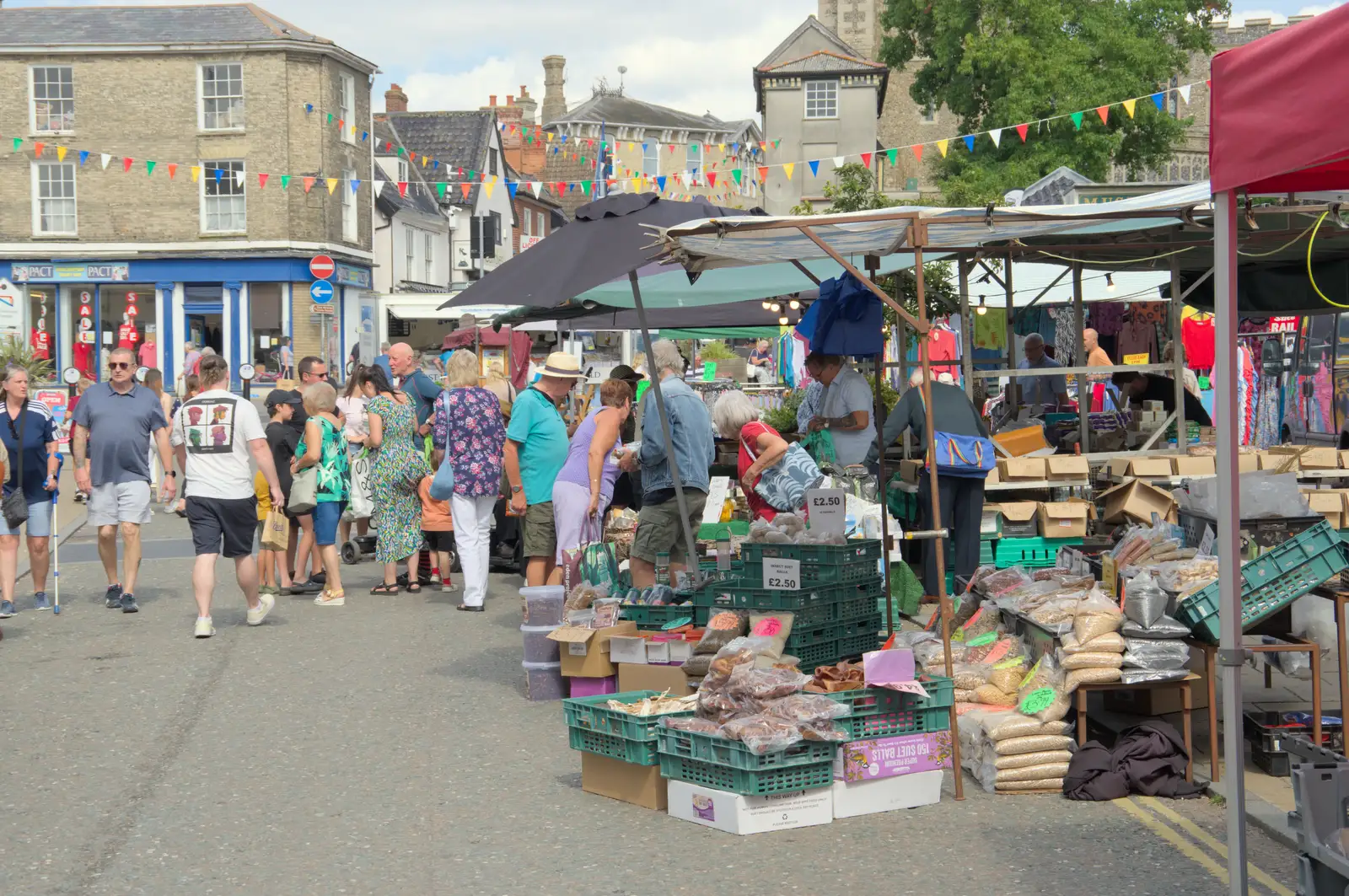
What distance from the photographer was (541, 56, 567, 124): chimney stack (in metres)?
79.8

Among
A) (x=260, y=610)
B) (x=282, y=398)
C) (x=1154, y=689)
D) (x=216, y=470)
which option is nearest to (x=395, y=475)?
(x=282, y=398)

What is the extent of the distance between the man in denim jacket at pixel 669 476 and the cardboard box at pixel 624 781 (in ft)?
9.41

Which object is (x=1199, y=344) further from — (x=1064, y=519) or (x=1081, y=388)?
(x=1064, y=519)

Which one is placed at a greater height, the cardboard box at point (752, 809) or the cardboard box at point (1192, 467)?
the cardboard box at point (1192, 467)

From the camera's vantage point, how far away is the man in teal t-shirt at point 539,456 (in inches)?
401

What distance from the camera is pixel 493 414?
448 inches

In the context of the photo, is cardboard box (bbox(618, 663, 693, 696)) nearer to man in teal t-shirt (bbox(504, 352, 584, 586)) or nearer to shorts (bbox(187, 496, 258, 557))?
man in teal t-shirt (bbox(504, 352, 584, 586))

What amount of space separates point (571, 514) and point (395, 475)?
2.88m

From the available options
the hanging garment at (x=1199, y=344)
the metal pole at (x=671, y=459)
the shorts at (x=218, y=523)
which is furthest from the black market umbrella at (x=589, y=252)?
the hanging garment at (x=1199, y=344)

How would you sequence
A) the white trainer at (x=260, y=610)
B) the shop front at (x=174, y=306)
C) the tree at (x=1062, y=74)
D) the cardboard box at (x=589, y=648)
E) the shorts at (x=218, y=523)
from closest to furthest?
1. the cardboard box at (x=589, y=648)
2. the shorts at (x=218, y=523)
3. the white trainer at (x=260, y=610)
4. the tree at (x=1062, y=74)
5. the shop front at (x=174, y=306)

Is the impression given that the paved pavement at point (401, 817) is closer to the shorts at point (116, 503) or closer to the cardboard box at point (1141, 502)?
the shorts at point (116, 503)

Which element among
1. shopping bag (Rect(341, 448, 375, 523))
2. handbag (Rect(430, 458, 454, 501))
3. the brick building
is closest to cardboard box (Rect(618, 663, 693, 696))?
handbag (Rect(430, 458, 454, 501))

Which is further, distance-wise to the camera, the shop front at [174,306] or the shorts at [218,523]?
the shop front at [174,306]

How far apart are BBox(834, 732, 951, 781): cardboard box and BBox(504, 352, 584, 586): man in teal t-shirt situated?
4.31 meters
